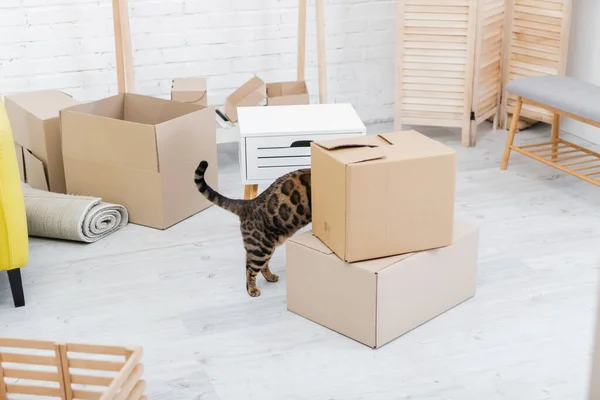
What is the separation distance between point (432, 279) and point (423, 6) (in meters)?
1.77

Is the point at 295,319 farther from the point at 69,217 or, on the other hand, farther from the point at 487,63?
the point at 487,63

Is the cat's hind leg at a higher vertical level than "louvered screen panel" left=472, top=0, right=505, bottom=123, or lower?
lower

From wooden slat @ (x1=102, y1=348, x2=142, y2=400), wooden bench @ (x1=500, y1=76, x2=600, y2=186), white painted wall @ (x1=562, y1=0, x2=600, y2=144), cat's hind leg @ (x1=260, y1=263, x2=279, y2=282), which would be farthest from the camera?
white painted wall @ (x1=562, y1=0, x2=600, y2=144)

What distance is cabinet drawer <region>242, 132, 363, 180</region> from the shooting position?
108 inches

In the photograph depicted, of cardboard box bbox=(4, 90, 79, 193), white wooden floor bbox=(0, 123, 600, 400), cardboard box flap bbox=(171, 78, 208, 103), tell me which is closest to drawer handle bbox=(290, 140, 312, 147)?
white wooden floor bbox=(0, 123, 600, 400)

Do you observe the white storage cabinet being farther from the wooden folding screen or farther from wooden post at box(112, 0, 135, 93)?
the wooden folding screen

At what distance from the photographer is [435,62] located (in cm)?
376

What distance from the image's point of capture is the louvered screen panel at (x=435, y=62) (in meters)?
3.67

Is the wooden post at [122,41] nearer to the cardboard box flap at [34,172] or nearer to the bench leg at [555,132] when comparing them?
the cardboard box flap at [34,172]

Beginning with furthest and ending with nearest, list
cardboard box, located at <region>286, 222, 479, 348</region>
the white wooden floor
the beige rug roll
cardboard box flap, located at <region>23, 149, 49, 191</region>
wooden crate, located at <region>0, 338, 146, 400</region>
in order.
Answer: cardboard box flap, located at <region>23, 149, 49, 191</region>
the beige rug roll
cardboard box, located at <region>286, 222, 479, 348</region>
the white wooden floor
wooden crate, located at <region>0, 338, 146, 400</region>

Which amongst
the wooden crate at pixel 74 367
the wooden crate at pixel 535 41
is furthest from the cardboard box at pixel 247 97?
the wooden crate at pixel 74 367

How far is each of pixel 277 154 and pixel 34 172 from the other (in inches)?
44.3

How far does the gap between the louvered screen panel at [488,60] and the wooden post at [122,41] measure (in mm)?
1544

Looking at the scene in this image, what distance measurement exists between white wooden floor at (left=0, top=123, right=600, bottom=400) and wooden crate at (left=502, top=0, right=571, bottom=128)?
84cm
